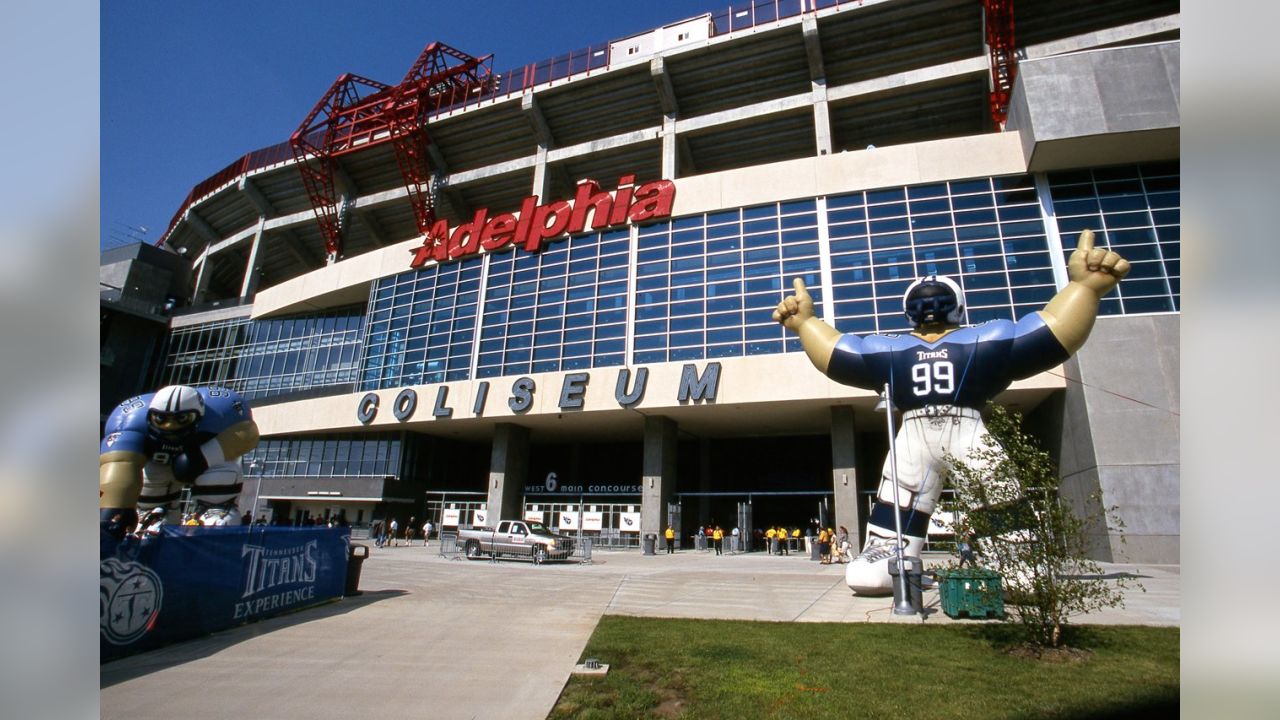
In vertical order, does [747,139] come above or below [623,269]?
above

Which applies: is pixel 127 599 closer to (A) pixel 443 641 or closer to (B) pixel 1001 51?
(A) pixel 443 641

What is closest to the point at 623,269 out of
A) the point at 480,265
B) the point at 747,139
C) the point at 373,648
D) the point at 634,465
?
the point at 480,265

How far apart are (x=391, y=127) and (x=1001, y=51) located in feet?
104

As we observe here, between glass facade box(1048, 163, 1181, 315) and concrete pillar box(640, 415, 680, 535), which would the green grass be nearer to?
glass facade box(1048, 163, 1181, 315)

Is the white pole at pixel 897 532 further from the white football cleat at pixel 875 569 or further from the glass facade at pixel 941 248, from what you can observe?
the glass facade at pixel 941 248

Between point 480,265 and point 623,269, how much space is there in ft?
28.4

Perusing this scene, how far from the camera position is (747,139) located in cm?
3456

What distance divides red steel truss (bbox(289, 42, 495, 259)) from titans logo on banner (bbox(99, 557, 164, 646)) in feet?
103

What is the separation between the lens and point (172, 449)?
1355cm

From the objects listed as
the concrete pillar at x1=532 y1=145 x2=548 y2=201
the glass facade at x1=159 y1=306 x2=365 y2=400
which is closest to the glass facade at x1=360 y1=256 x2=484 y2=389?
the glass facade at x1=159 y1=306 x2=365 y2=400

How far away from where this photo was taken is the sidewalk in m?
6.20

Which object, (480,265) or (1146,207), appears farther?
(480,265)
